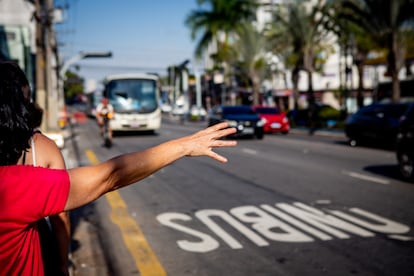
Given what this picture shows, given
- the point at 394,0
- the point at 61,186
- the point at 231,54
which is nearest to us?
the point at 61,186

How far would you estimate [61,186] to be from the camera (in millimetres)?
1794

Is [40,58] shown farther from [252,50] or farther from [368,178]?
[252,50]

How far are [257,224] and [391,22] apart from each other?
64.5ft

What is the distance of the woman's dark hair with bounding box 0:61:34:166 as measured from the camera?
1896mm

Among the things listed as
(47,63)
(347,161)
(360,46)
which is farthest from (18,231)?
(360,46)

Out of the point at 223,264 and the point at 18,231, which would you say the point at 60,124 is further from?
the point at 18,231

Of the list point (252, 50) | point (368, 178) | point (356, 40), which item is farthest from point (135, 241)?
point (252, 50)

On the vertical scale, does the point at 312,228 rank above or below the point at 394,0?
below

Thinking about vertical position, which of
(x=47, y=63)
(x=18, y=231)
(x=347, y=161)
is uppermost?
(x=47, y=63)

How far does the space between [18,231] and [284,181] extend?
899cm

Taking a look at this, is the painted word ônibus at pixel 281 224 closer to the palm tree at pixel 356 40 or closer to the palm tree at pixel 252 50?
the palm tree at pixel 356 40

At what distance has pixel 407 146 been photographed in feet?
34.1

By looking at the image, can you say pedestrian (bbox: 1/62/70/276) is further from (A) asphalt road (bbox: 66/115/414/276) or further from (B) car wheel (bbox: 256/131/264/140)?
(B) car wheel (bbox: 256/131/264/140)

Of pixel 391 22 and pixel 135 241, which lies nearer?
pixel 135 241
